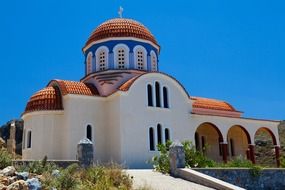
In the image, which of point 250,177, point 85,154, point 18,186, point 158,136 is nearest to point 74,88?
point 158,136

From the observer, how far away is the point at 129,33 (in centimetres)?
2261

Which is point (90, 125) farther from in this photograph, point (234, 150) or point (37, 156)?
point (234, 150)

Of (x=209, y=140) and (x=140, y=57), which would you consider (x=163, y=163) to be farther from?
(x=209, y=140)

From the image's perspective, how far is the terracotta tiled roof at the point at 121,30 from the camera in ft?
74.3

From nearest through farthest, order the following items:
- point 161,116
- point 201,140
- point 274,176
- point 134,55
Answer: point 274,176, point 161,116, point 134,55, point 201,140

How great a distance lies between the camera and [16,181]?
8180 millimetres

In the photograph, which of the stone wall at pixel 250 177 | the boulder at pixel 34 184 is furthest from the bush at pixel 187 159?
the boulder at pixel 34 184

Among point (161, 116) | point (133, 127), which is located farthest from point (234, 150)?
point (133, 127)

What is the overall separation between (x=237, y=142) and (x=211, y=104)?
3332mm

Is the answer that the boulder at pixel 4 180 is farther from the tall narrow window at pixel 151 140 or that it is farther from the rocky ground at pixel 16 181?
the tall narrow window at pixel 151 140

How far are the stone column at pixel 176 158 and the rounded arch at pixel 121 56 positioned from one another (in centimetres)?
926

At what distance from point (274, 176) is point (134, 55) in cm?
1107

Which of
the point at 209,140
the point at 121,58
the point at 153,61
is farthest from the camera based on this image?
the point at 209,140

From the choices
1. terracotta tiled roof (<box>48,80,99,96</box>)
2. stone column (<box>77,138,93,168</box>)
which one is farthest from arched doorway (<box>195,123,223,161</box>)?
stone column (<box>77,138,93,168</box>)
